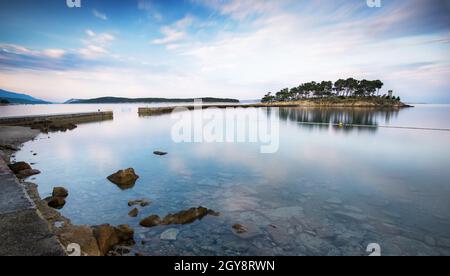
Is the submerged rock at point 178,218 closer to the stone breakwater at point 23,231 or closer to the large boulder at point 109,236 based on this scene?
the large boulder at point 109,236

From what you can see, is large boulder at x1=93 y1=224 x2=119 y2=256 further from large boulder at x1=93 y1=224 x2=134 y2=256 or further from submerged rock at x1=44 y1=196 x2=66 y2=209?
submerged rock at x1=44 y1=196 x2=66 y2=209

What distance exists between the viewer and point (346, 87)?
162000 millimetres

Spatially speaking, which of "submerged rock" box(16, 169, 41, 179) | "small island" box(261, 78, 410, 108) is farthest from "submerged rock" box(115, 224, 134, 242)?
"small island" box(261, 78, 410, 108)

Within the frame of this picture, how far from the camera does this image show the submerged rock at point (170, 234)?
25.2 feet

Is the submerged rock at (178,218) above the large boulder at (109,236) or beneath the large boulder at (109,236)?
beneath

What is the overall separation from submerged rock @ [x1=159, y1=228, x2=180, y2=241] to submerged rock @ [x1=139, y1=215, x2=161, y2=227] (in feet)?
2.29

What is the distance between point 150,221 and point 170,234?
44.9 inches

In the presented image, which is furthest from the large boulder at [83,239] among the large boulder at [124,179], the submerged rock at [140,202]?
the large boulder at [124,179]

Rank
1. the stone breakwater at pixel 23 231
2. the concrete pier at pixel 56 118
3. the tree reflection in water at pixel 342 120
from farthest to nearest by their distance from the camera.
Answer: the tree reflection in water at pixel 342 120 → the concrete pier at pixel 56 118 → the stone breakwater at pixel 23 231

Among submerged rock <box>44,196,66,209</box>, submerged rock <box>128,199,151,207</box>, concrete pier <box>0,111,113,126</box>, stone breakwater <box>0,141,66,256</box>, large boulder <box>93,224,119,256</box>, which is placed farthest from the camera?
concrete pier <box>0,111,113,126</box>

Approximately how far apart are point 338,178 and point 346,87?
173 m

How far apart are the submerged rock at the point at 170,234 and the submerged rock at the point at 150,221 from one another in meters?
0.70

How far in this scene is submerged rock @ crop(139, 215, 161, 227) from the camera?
849cm
